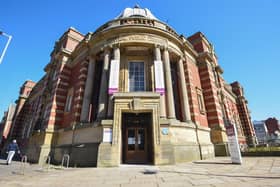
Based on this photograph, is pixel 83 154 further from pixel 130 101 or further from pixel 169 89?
pixel 169 89

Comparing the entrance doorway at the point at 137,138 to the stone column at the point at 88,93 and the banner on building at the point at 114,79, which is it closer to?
the banner on building at the point at 114,79

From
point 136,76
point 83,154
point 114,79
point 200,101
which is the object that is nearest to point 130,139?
point 83,154

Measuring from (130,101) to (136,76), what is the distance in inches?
149

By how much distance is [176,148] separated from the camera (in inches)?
395

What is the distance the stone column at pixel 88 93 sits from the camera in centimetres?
1211

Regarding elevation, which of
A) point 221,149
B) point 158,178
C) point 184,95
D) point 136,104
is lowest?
point 158,178

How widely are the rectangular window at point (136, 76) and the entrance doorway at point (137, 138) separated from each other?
2473mm

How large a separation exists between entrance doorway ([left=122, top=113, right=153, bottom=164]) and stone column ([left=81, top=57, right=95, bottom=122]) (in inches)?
124

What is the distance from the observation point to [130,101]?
33.7ft

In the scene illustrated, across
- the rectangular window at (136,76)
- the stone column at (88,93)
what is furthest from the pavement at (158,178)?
the rectangular window at (136,76)

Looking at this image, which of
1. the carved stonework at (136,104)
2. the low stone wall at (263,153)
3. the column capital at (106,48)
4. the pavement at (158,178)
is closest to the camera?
the pavement at (158,178)

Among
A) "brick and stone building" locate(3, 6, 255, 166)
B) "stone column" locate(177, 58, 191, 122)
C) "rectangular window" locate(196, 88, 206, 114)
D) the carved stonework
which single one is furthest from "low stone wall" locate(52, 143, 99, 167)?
"rectangular window" locate(196, 88, 206, 114)

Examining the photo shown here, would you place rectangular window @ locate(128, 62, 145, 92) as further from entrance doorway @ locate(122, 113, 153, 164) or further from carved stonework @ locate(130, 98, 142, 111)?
carved stonework @ locate(130, 98, 142, 111)

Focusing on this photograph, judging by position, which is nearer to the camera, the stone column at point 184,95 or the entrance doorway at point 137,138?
the entrance doorway at point 137,138
